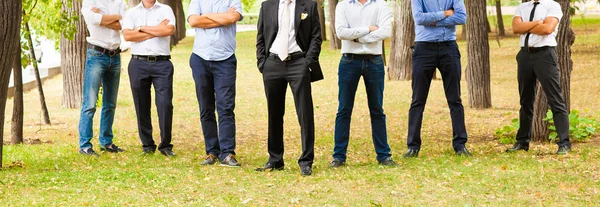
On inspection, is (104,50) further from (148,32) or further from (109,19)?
(148,32)

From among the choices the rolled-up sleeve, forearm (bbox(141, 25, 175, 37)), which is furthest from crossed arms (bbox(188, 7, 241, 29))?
the rolled-up sleeve

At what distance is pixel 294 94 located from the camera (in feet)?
27.9

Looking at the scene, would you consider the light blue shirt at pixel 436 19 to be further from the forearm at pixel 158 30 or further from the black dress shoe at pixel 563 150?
the forearm at pixel 158 30

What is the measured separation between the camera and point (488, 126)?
13.2 meters

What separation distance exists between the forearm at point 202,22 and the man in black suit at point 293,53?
66 centimetres

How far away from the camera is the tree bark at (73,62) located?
51.0 ft

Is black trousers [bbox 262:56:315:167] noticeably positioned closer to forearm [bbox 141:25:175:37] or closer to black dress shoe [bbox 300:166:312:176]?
black dress shoe [bbox 300:166:312:176]

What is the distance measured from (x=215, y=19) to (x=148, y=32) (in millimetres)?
979

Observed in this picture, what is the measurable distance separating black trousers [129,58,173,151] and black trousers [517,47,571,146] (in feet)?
12.1

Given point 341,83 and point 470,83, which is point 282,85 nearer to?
point 341,83

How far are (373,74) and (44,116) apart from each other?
7.01 m

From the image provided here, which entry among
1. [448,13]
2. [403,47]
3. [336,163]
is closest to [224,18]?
[336,163]

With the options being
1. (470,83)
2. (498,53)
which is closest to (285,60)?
(470,83)

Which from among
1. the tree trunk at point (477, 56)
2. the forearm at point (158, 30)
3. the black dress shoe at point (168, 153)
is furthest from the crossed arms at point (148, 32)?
the tree trunk at point (477, 56)
